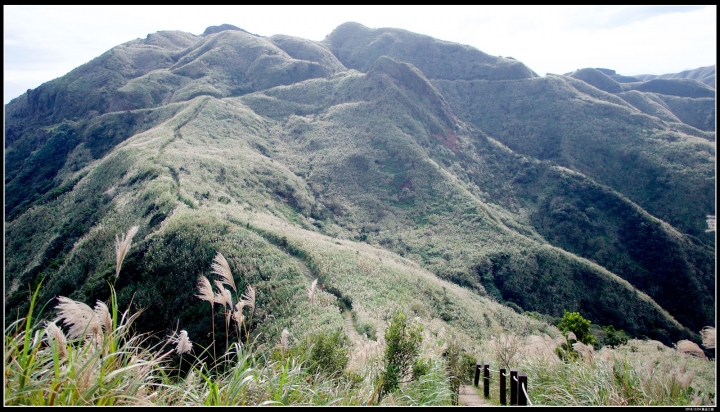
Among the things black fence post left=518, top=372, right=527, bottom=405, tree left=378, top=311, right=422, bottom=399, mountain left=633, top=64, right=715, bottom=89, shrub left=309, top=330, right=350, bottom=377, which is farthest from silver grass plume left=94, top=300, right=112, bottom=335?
mountain left=633, top=64, right=715, bottom=89

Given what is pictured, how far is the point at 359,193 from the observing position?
168 ft

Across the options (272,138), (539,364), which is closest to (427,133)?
(272,138)

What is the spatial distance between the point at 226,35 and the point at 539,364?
123513 mm

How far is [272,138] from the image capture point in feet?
199

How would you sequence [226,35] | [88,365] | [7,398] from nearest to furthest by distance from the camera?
1. [7,398]
2. [88,365]
3. [226,35]

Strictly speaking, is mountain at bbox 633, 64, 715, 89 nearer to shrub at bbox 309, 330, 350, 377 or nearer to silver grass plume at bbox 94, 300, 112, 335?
shrub at bbox 309, 330, 350, 377

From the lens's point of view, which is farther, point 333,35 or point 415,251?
point 333,35

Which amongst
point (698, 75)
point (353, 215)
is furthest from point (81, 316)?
point (698, 75)

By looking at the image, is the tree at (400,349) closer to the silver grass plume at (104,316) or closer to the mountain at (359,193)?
the silver grass plume at (104,316)

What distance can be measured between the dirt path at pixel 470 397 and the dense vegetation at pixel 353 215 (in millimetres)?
305

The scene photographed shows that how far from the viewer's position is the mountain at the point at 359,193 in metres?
18.6

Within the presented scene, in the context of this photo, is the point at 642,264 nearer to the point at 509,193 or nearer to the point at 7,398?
the point at 509,193

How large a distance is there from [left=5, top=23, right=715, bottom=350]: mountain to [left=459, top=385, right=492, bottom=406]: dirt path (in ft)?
21.3

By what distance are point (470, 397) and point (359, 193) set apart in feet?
150
